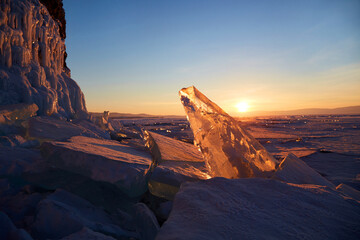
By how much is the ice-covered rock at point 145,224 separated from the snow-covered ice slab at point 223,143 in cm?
92

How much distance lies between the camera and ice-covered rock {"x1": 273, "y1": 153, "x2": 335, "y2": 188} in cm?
183

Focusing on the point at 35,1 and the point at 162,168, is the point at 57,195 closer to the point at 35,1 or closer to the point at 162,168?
the point at 162,168

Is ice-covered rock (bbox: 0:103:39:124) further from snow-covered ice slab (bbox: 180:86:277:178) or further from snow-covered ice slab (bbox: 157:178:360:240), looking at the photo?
snow-covered ice slab (bbox: 157:178:360:240)

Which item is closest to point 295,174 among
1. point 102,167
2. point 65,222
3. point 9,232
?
point 102,167

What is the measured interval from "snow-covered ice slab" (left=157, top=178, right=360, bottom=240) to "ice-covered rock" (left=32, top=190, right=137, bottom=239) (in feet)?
1.55

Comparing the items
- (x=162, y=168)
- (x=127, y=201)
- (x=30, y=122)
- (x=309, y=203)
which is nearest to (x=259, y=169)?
(x=309, y=203)

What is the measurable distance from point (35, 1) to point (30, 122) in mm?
7447

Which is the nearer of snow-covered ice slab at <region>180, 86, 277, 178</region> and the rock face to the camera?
snow-covered ice slab at <region>180, 86, 277, 178</region>

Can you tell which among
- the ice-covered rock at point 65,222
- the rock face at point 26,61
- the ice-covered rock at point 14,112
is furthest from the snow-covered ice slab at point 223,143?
the rock face at point 26,61

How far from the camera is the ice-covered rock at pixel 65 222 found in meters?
1.14

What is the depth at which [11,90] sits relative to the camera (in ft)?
17.2

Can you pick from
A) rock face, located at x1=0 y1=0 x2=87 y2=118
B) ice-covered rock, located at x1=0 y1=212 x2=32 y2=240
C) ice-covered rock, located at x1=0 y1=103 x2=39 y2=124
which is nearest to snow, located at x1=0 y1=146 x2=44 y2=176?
ice-covered rock, located at x1=0 y1=212 x2=32 y2=240

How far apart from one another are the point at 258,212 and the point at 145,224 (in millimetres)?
722

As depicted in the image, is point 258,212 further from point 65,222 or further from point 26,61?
point 26,61
